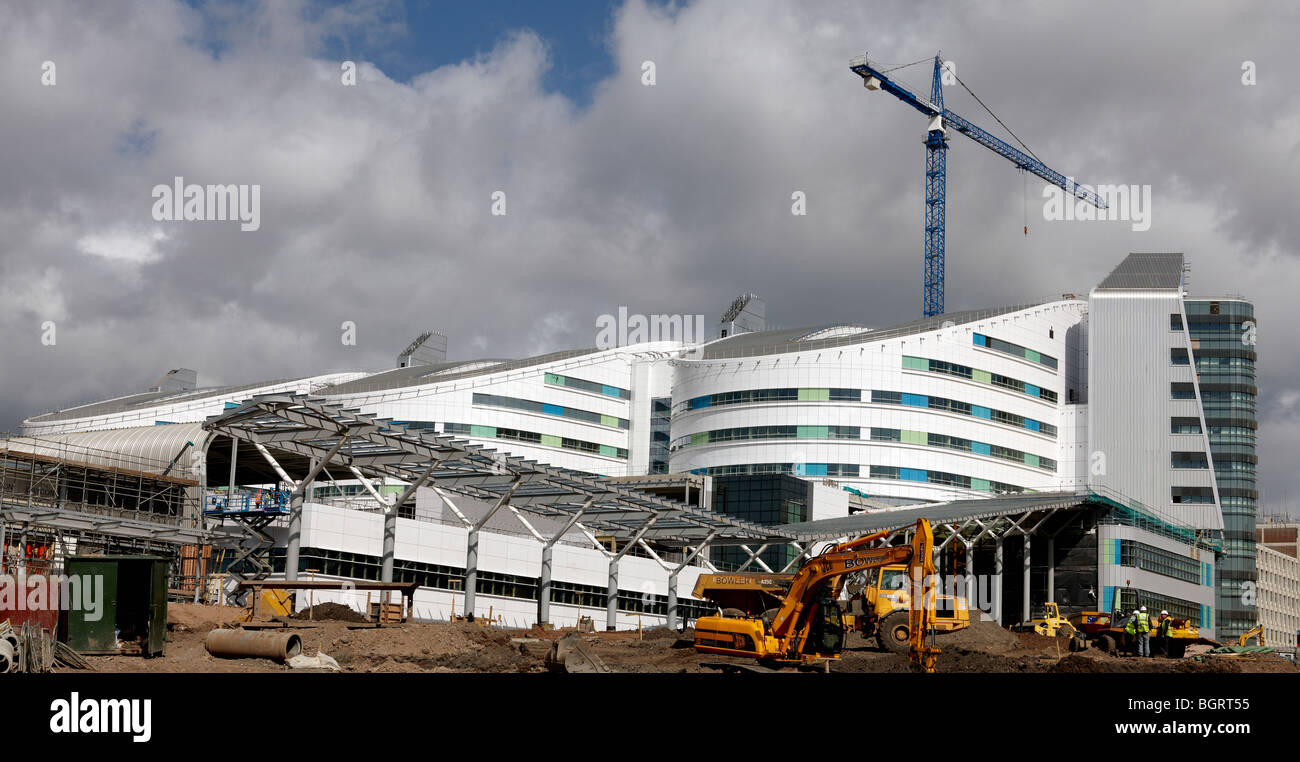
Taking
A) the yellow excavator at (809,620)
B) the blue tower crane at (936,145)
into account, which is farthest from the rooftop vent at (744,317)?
the yellow excavator at (809,620)

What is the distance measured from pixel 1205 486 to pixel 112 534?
90680 mm

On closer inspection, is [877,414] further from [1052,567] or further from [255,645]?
[255,645]

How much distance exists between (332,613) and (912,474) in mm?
61689

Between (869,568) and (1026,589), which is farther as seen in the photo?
(1026,589)

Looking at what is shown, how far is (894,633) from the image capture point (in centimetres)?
3572

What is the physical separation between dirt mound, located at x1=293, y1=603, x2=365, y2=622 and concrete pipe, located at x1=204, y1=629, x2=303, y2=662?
45.5ft

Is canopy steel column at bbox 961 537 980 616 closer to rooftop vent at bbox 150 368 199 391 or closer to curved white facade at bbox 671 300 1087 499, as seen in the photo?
curved white facade at bbox 671 300 1087 499

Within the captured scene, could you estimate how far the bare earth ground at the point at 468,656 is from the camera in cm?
2539

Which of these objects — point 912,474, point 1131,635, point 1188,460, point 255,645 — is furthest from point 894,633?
point 1188,460

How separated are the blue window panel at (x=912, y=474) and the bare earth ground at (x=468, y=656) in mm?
52380

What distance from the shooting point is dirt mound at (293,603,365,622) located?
130 ft

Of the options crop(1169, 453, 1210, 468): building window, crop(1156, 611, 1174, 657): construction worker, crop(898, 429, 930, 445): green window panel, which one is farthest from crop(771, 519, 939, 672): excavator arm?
crop(1169, 453, 1210, 468): building window
